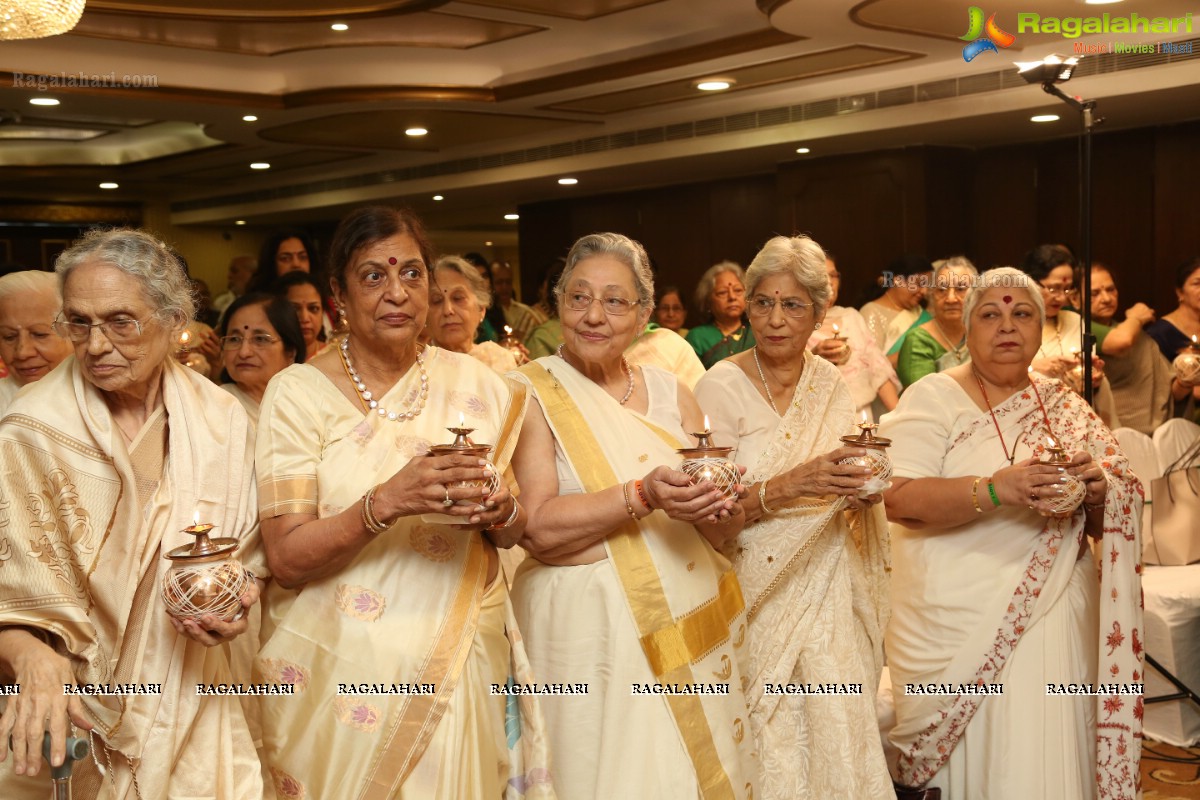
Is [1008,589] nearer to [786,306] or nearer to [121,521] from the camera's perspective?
[786,306]

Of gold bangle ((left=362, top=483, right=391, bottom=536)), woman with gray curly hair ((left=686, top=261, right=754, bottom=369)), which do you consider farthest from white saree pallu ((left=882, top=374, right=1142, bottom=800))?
woman with gray curly hair ((left=686, top=261, right=754, bottom=369))

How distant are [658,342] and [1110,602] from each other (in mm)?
2240

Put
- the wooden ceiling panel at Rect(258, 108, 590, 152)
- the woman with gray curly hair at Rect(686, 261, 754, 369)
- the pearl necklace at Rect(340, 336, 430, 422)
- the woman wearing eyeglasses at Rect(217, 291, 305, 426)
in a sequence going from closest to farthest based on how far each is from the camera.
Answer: the pearl necklace at Rect(340, 336, 430, 422)
the woman wearing eyeglasses at Rect(217, 291, 305, 426)
the woman with gray curly hair at Rect(686, 261, 754, 369)
the wooden ceiling panel at Rect(258, 108, 590, 152)

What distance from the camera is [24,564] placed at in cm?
192

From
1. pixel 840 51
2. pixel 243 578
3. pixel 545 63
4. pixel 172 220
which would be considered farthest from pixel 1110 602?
pixel 172 220

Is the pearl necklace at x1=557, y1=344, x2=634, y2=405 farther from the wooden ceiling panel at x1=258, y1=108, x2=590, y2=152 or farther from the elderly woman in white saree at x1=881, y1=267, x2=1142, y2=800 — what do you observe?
the wooden ceiling panel at x1=258, y1=108, x2=590, y2=152

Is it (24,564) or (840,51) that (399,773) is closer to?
(24,564)

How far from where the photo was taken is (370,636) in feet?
7.22

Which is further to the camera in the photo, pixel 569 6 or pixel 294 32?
pixel 294 32

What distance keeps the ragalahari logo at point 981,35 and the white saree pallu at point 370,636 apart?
488cm

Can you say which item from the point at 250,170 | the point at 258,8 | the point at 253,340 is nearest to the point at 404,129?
the point at 258,8

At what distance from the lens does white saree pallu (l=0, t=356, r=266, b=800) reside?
1.95 meters

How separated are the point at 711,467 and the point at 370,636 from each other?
0.73 meters

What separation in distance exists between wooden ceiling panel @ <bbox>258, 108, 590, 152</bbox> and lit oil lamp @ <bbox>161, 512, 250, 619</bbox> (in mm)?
7359
